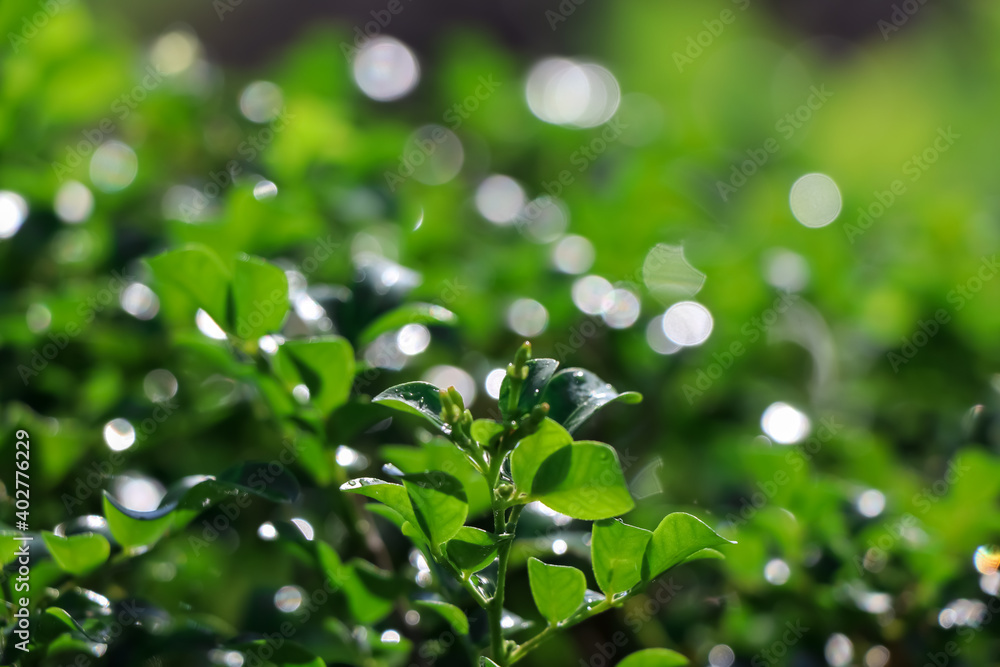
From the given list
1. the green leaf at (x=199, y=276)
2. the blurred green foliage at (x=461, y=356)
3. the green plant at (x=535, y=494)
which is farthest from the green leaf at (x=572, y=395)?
the green leaf at (x=199, y=276)

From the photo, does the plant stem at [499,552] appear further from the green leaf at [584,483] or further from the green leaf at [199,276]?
the green leaf at [199,276]

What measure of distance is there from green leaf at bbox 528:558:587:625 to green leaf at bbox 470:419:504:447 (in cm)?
8

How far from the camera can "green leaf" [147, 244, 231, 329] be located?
0.56 metres

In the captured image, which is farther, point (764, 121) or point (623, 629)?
point (764, 121)

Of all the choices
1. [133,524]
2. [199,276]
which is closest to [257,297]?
[199,276]

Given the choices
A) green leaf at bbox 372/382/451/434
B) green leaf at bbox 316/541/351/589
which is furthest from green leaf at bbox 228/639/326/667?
green leaf at bbox 372/382/451/434

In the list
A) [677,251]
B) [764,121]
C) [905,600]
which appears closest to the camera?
[905,600]

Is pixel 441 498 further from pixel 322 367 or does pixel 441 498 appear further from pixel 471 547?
pixel 322 367

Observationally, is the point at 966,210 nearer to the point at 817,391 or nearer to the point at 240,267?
the point at 817,391

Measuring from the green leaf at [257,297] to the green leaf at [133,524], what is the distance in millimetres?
132

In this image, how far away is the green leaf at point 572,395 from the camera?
0.48 m

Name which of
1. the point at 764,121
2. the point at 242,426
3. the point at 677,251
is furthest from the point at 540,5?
the point at 242,426

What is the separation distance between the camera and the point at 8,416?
2.26ft

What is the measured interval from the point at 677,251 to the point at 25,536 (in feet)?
2.27
